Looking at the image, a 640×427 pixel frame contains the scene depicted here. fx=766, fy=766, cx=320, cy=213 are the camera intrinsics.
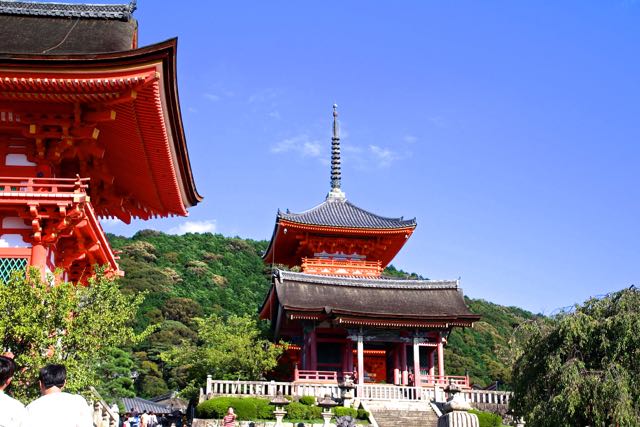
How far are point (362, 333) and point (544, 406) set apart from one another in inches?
748

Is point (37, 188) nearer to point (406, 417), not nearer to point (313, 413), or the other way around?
point (313, 413)

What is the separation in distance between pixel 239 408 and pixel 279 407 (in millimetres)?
1497

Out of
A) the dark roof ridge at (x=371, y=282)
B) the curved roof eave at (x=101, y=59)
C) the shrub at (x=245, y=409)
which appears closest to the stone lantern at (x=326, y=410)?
the shrub at (x=245, y=409)

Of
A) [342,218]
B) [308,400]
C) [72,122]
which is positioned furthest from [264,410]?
[342,218]

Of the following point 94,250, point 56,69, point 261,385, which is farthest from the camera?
point 261,385

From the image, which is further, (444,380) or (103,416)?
(444,380)

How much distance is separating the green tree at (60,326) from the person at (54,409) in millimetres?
5632

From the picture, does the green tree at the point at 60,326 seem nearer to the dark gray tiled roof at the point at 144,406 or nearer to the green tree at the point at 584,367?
the green tree at the point at 584,367

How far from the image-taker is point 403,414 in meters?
29.6

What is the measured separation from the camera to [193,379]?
3669cm

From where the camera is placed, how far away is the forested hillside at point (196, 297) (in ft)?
231

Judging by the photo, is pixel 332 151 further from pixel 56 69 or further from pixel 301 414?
pixel 56 69

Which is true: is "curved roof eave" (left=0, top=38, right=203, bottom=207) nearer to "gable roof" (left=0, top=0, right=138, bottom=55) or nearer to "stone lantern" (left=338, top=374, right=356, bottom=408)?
"gable roof" (left=0, top=0, right=138, bottom=55)

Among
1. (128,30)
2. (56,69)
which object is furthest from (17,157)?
(128,30)
